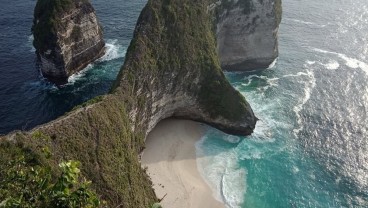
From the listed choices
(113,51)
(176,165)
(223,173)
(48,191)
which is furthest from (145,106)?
(48,191)

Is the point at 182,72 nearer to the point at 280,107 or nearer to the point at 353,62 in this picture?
the point at 280,107

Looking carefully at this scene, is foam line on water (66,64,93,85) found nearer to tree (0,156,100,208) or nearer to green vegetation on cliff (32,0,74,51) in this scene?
green vegetation on cliff (32,0,74,51)

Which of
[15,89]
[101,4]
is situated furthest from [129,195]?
[101,4]

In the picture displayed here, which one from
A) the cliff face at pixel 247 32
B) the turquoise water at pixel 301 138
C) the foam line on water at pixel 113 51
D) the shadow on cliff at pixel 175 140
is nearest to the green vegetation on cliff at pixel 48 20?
the foam line on water at pixel 113 51

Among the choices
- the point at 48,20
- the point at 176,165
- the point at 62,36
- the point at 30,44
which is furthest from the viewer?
the point at 30,44

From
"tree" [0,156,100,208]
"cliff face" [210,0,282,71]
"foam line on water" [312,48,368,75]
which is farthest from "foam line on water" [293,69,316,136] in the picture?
"tree" [0,156,100,208]

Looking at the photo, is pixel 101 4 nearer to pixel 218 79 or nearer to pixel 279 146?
pixel 218 79

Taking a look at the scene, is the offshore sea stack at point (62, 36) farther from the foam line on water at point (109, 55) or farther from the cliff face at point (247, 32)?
the cliff face at point (247, 32)
